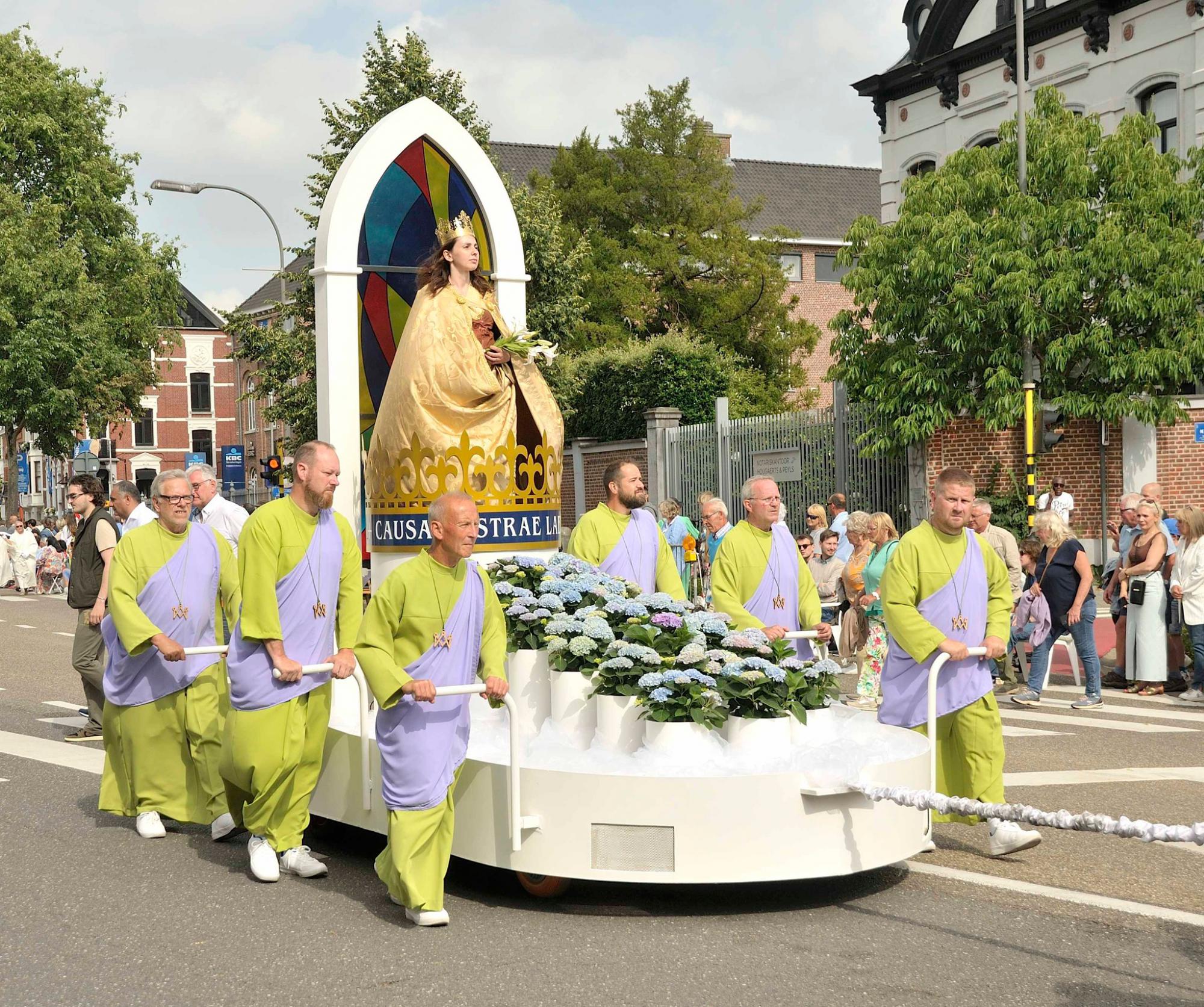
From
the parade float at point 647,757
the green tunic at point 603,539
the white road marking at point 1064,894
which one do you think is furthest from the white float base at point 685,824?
the green tunic at point 603,539

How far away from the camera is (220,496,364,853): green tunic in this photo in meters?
6.73

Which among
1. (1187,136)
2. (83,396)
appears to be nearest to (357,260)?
(1187,136)

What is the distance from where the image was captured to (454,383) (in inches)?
420

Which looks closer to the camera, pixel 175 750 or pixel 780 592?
pixel 175 750

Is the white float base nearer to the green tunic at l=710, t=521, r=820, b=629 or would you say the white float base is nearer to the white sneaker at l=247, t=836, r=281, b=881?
the white sneaker at l=247, t=836, r=281, b=881

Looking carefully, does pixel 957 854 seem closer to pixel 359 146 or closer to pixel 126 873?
pixel 126 873

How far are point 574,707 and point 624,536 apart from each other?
2.93 metres

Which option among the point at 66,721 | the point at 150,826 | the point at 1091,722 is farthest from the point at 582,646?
the point at 66,721

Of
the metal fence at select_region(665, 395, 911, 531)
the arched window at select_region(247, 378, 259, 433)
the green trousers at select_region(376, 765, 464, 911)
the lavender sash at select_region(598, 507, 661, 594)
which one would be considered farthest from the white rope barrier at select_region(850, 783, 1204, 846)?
the arched window at select_region(247, 378, 259, 433)

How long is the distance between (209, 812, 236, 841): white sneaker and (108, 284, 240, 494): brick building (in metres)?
75.0

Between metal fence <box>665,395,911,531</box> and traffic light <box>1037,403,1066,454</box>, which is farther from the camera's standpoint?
metal fence <box>665,395,911,531</box>

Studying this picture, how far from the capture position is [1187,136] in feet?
85.5

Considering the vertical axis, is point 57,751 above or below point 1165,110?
below

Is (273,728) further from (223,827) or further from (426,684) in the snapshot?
(426,684)
